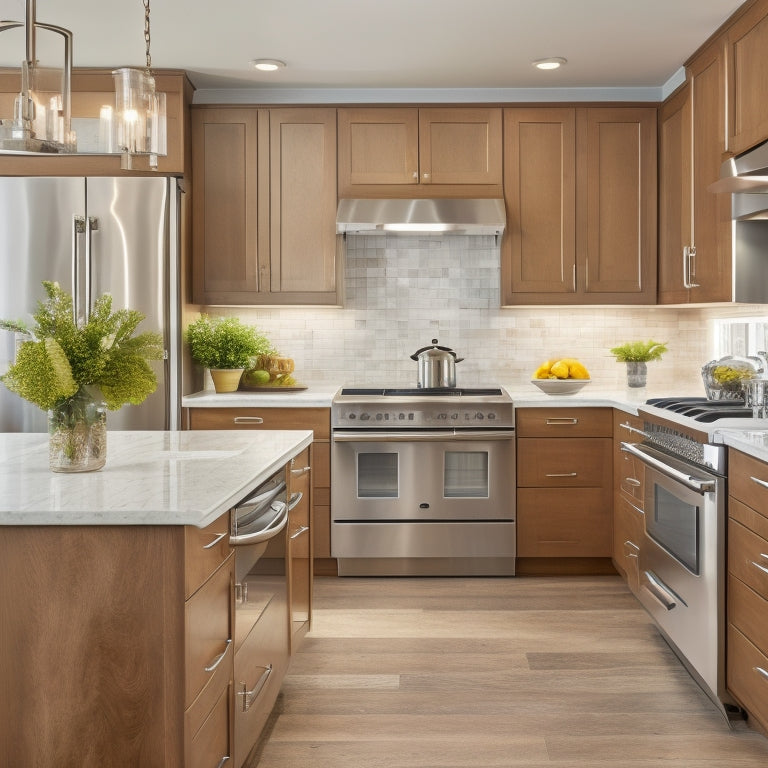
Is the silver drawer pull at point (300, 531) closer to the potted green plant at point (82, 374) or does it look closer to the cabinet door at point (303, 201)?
the potted green plant at point (82, 374)

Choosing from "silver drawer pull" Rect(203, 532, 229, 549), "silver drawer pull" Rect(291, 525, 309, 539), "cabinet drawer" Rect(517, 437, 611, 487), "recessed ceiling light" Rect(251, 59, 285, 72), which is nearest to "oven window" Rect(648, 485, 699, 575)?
"cabinet drawer" Rect(517, 437, 611, 487)

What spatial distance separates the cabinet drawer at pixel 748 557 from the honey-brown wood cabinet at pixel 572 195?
223 cm

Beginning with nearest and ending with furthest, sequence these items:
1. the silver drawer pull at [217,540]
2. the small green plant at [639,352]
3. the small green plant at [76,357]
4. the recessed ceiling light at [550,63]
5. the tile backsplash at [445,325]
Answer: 1. the silver drawer pull at [217,540]
2. the small green plant at [76,357]
3. the recessed ceiling light at [550,63]
4. the small green plant at [639,352]
5. the tile backsplash at [445,325]

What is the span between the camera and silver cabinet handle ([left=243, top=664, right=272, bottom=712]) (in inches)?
81.6

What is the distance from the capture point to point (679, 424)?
9.67 feet

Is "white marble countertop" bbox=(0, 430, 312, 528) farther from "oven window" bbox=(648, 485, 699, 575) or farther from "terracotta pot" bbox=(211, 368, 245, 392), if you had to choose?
"terracotta pot" bbox=(211, 368, 245, 392)

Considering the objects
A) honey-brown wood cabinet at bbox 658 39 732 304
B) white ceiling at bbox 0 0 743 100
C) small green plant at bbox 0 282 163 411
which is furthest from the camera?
honey-brown wood cabinet at bbox 658 39 732 304

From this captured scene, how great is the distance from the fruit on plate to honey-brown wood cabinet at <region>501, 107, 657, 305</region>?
0.44 m

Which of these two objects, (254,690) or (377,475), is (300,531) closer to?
(254,690)

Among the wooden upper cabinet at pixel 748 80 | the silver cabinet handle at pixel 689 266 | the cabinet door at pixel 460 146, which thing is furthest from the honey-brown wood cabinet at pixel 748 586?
the cabinet door at pixel 460 146

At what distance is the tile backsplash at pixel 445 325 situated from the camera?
4.88 m

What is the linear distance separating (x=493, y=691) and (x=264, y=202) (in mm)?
2851

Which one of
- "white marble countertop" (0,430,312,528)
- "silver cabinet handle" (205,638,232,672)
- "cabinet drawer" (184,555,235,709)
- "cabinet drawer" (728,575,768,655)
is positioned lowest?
"cabinet drawer" (728,575,768,655)

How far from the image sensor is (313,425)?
166 inches
